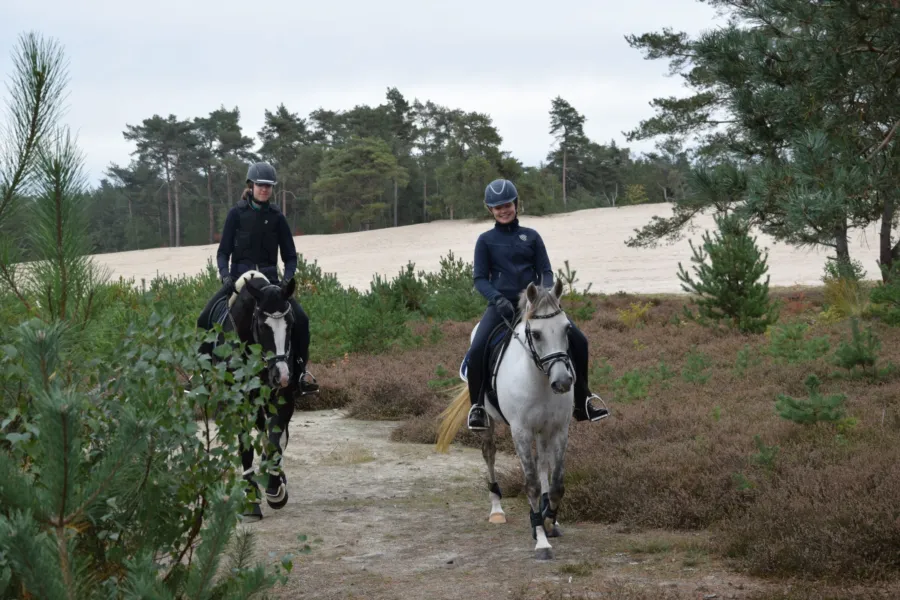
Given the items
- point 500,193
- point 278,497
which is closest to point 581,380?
point 500,193

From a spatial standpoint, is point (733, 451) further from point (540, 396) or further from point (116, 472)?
point (116, 472)

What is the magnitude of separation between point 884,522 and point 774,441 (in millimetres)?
2460

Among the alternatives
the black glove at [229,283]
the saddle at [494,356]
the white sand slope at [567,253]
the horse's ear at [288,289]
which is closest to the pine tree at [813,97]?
the saddle at [494,356]

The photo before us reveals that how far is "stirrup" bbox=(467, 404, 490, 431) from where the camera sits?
7422 mm

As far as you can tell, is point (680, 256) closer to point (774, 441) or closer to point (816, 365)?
point (816, 365)

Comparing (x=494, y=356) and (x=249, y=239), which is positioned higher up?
(x=249, y=239)

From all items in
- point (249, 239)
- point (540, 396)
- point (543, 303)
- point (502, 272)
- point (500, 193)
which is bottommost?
point (540, 396)

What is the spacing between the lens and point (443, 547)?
6.89 m

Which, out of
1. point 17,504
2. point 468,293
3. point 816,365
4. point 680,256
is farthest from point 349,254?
point 17,504

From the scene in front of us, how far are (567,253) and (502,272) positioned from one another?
45975 millimetres

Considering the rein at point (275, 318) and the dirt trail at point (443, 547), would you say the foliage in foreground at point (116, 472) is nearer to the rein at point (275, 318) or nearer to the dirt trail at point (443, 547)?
the dirt trail at point (443, 547)

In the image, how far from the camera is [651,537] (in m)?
6.78

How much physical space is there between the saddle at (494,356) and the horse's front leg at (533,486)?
584 mm

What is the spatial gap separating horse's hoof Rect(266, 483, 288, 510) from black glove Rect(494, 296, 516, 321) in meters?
2.49
